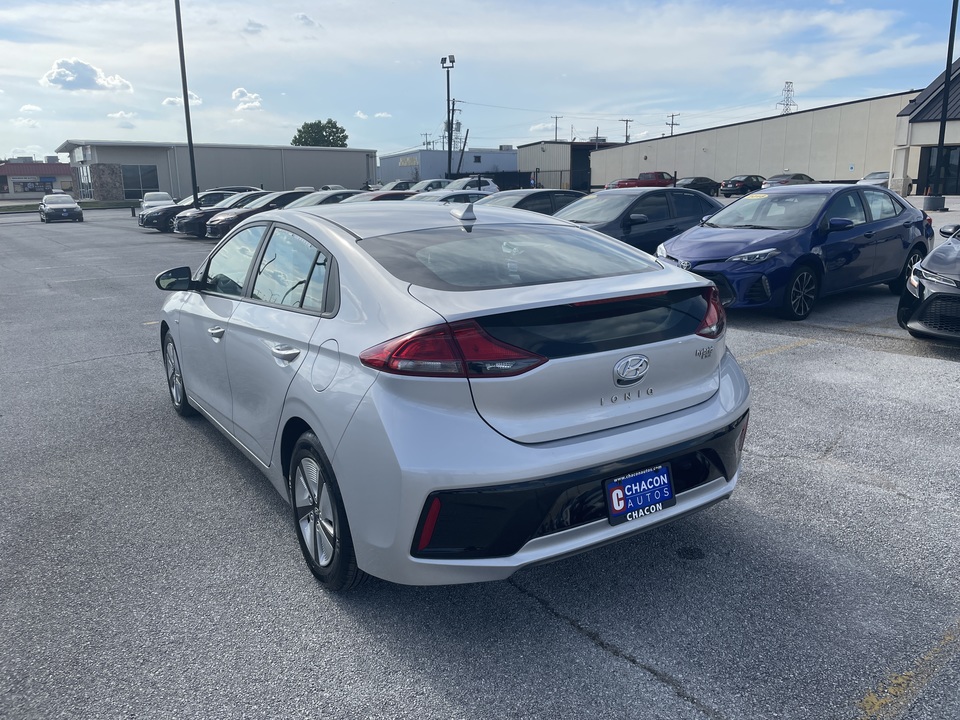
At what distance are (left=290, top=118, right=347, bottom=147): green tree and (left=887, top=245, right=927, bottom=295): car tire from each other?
98867 mm

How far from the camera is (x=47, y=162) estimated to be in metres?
107

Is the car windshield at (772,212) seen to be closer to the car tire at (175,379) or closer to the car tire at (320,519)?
the car tire at (175,379)

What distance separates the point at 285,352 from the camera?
3363 mm

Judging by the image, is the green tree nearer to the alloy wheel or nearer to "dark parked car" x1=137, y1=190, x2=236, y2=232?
"dark parked car" x1=137, y1=190, x2=236, y2=232

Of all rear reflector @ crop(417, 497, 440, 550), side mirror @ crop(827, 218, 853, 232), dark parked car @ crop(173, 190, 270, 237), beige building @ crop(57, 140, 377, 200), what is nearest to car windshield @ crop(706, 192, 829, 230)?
side mirror @ crop(827, 218, 853, 232)

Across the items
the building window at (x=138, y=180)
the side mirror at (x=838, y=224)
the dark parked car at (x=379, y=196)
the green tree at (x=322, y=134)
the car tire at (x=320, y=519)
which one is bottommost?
the car tire at (x=320, y=519)

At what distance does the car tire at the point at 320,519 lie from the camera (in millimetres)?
2996

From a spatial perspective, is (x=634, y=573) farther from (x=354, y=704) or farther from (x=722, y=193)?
(x=722, y=193)

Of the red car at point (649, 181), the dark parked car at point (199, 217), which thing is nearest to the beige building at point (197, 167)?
the red car at point (649, 181)

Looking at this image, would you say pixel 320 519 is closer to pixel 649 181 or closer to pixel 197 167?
pixel 649 181

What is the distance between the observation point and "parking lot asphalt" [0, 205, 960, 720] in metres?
2.58

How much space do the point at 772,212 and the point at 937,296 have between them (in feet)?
9.63

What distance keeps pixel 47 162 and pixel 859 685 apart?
12489 centimetres

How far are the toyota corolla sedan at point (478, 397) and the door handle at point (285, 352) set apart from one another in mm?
14
